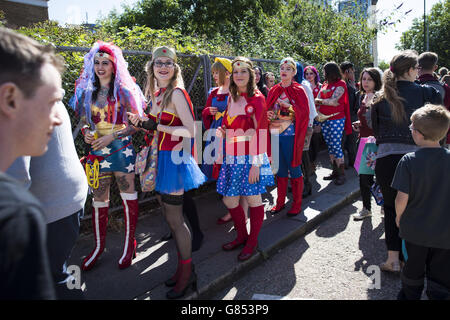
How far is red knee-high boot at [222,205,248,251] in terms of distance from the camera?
353cm

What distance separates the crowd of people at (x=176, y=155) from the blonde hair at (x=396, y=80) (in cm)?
1

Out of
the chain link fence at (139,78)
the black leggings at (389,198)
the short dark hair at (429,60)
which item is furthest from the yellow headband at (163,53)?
the short dark hair at (429,60)

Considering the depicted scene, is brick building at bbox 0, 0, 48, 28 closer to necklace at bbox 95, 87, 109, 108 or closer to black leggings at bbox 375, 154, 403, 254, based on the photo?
necklace at bbox 95, 87, 109, 108

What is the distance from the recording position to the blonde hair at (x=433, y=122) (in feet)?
7.62

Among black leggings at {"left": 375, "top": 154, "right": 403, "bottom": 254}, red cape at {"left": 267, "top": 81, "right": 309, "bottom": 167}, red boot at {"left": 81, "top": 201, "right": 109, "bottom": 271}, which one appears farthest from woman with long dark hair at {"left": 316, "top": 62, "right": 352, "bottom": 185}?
red boot at {"left": 81, "top": 201, "right": 109, "bottom": 271}

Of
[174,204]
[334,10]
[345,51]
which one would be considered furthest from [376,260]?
[334,10]

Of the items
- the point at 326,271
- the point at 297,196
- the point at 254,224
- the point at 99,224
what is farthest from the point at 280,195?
the point at 99,224

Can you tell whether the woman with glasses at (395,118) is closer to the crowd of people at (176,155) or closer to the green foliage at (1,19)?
the crowd of people at (176,155)

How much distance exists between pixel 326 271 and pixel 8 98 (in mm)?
3124

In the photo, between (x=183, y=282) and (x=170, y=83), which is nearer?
(x=183, y=282)

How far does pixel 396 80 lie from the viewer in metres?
3.02

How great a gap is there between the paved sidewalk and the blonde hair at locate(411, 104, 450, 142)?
197cm

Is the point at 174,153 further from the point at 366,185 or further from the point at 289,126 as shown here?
the point at 366,185
